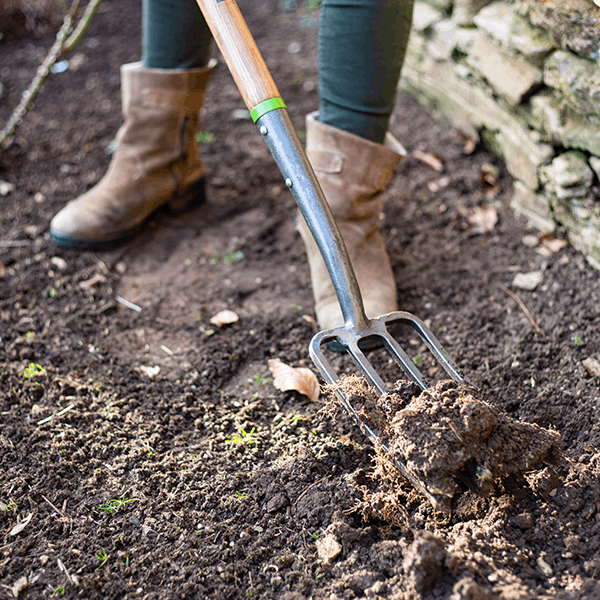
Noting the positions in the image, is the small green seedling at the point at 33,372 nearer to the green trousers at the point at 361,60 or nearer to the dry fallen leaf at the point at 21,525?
the dry fallen leaf at the point at 21,525

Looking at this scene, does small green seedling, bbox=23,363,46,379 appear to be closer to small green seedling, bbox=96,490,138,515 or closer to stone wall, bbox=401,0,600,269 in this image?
small green seedling, bbox=96,490,138,515

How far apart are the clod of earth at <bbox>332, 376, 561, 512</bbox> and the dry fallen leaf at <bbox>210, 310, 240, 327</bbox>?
69 cm

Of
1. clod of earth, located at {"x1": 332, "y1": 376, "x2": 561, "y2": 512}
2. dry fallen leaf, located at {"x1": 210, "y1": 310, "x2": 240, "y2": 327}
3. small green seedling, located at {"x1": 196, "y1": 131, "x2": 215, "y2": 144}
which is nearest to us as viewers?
clod of earth, located at {"x1": 332, "y1": 376, "x2": 561, "y2": 512}

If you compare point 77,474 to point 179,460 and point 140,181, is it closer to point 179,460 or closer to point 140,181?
point 179,460

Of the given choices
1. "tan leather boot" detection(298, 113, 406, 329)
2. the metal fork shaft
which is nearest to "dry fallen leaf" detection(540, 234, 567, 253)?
"tan leather boot" detection(298, 113, 406, 329)

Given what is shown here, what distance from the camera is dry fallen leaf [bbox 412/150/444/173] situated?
7.96 feet

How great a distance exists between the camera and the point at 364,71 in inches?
59.6

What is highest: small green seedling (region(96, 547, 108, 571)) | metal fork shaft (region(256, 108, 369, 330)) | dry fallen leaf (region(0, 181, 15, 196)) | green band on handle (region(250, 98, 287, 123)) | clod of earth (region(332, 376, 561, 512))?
green band on handle (region(250, 98, 287, 123))

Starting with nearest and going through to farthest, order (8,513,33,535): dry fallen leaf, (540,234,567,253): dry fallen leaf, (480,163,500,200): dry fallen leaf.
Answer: (8,513,33,535): dry fallen leaf
(540,234,567,253): dry fallen leaf
(480,163,500,200): dry fallen leaf

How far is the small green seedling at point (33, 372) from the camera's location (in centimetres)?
153

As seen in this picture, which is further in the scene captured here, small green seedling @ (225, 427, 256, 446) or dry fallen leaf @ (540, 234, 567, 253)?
dry fallen leaf @ (540, 234, 567, 253)

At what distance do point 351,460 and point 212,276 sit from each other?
961mm

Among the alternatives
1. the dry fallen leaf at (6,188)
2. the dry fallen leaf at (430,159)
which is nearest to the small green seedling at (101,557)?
the dry fallen leaf at (6,188)

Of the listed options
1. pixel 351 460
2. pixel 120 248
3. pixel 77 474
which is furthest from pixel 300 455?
pixel 120 248
